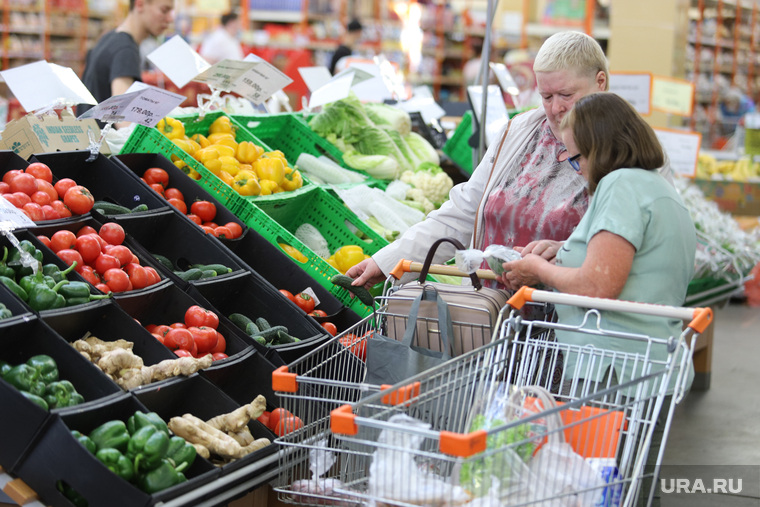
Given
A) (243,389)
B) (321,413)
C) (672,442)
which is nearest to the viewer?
(321,413)

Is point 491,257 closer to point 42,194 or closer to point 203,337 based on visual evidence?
point 203,337

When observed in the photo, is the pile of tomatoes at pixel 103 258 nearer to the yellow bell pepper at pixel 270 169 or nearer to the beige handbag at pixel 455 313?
the beige handbag at pixel 455 313

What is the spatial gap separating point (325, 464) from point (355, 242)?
1801 mm

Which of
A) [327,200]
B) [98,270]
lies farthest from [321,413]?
[327,200]

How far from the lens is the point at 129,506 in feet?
6.28

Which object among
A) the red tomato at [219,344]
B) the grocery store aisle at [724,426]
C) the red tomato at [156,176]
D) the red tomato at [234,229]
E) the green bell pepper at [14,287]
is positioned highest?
the red tomato at [156,176]

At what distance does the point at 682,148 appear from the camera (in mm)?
6582

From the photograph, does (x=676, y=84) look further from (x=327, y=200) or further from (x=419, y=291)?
(x=419, y=291)

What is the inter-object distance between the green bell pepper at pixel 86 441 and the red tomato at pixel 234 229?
51.8 inches

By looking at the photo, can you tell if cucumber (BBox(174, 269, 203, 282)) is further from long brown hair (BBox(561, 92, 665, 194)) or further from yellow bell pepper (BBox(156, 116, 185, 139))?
long brown hair (BBox(561, 92, 665, 194))

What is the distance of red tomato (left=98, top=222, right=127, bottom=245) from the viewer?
2.75 metres

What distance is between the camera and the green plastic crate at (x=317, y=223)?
128 inches

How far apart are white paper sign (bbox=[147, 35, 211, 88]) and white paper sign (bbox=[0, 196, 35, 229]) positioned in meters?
1.66

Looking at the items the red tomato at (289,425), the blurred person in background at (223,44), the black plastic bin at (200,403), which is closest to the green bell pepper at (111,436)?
the black plastic bin at (200,403)
